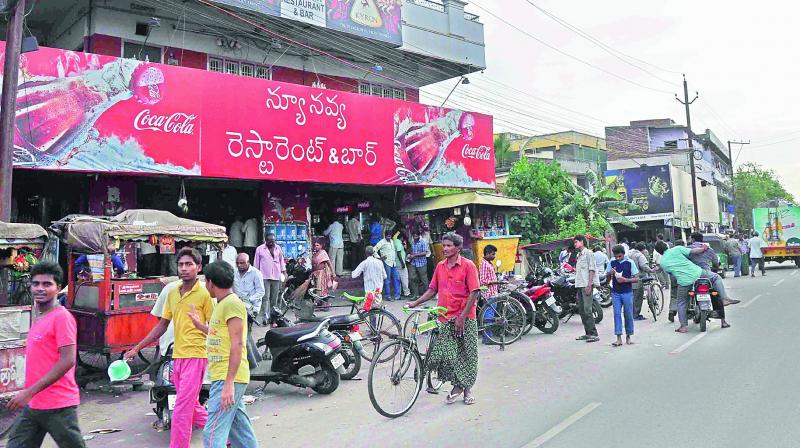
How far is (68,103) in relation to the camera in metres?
11.1

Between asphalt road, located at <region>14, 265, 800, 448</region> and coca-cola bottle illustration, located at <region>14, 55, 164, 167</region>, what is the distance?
16.9 feet

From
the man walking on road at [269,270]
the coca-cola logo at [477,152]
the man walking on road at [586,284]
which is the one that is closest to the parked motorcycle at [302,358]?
the man walking on road at [586,284]

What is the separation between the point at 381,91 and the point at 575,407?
15.1 meters

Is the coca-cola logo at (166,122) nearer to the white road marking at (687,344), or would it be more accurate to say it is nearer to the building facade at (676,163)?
the white road marking at (687,344)

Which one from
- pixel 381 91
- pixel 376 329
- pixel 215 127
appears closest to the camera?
pixel 376 329

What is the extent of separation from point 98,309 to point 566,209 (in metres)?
19.5

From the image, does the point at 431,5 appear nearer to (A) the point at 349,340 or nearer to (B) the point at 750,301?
(B) the point at 750,301

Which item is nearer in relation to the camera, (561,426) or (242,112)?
(561,426)

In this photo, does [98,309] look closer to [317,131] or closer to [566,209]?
[317,131]

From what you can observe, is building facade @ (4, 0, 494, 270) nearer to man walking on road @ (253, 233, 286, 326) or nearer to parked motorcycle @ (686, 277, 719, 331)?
man walking on road @ (253, 233, 286, 326)

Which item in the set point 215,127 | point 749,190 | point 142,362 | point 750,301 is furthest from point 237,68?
point 749,190

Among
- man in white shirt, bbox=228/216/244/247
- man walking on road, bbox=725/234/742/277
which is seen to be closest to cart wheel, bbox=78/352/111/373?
man in white shirt, bbox=228/216/244/247

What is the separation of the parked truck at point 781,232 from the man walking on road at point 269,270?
23978 millimetres

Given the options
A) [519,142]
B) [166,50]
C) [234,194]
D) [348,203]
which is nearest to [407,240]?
[348,203]
